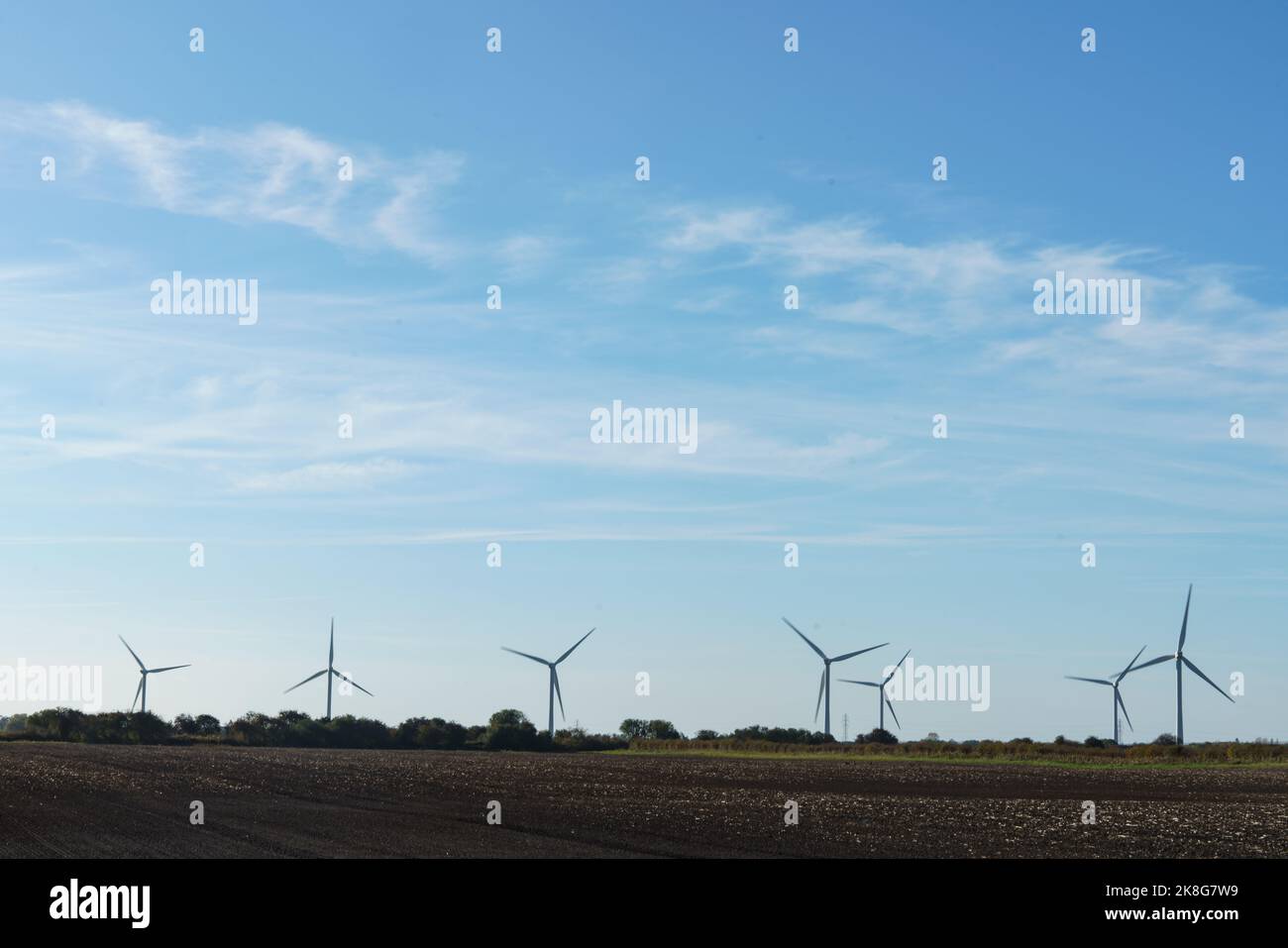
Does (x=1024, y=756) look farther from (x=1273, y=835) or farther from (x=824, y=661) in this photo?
(x=1273, y=835)

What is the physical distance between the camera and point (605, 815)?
39.6 m

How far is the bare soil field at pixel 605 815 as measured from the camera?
99.9 feet

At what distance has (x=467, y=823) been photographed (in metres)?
36.7

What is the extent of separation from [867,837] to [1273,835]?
10.8 m

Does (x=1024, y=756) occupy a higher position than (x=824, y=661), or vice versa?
(x=824, y=661)

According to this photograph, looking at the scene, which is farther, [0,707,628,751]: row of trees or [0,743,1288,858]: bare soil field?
[0,707,628,751]: row of trees

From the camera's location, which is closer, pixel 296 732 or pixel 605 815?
pixel 605 815

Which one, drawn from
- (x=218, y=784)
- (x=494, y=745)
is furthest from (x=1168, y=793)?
(x=494, y=745)

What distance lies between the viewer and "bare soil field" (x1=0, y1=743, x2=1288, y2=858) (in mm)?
30438

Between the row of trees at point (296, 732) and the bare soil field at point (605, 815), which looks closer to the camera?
the bare soil field at point (605, 815)
